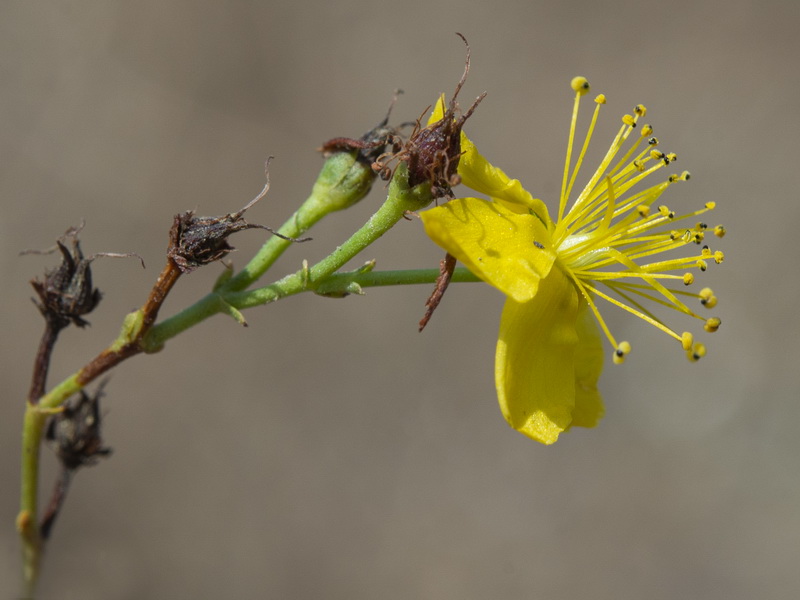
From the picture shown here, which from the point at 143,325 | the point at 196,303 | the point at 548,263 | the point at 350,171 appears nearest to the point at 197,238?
the point at 196,303

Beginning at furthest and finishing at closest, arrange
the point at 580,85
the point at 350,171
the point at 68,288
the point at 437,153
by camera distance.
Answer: the point at 580,85, the point at 350,171, the point at 68,288, the point at 437,153

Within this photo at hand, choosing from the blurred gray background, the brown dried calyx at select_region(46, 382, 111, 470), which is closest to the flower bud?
the brown dried calyx at select_region(46, 382, 111, 470)

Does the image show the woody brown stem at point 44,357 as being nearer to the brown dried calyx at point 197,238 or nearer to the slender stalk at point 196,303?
the slender stalk at point 196,303

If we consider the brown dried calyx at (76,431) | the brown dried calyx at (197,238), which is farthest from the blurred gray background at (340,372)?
the brown dried calyx at (197,238)

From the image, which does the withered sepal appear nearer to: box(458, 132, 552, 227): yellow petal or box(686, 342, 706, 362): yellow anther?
box(458, 132, 552, 227): yellow petal

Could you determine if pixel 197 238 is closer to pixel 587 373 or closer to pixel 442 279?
pixel 442 279

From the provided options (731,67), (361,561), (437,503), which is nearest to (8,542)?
(361,561)
